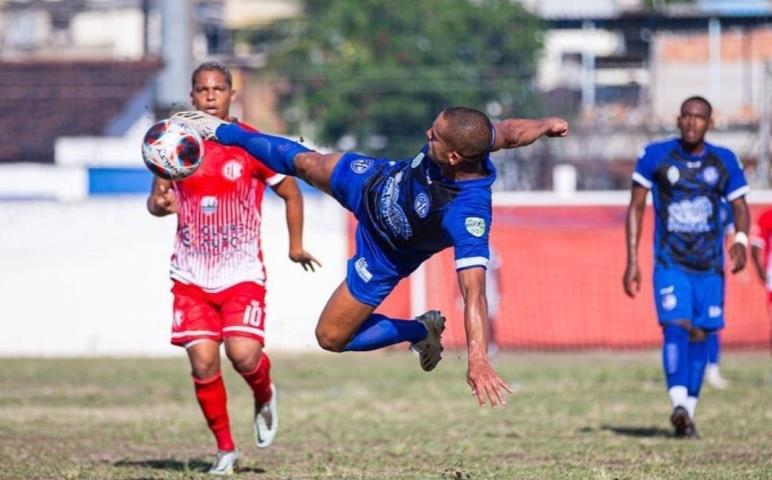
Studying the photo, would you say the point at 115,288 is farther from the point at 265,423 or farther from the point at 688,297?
the point at 265,423

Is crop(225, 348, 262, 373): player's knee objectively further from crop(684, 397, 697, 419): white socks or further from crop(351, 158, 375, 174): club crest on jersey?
crop(684, 397, 697, 419): white socks

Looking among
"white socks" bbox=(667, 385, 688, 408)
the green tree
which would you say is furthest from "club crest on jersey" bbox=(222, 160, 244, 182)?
the green tree

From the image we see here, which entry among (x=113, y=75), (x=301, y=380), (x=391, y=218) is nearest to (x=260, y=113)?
(x=113, y=75)

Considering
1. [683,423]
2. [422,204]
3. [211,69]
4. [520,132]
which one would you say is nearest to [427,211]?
[422,204]

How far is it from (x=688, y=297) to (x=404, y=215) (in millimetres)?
3728

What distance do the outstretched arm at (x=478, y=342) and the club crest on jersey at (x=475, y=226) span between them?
0.19 meters

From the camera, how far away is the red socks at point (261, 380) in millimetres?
9140

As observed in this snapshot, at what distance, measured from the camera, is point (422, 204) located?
7605 millimetres

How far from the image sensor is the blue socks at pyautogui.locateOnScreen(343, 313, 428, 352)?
8602 millimetres

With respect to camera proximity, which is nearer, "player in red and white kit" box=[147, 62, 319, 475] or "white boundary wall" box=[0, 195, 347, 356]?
"player in red and white kit" box=[147, 62, 319, 475]

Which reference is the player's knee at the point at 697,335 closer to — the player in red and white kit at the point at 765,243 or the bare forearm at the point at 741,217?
the bare forearm at the point at 741,217

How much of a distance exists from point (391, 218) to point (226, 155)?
1520 mm

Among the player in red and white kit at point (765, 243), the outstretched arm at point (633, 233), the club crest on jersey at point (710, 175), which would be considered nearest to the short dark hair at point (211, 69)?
the outstretched arm at point (633, 233)

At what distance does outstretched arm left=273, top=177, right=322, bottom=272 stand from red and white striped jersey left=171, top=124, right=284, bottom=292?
25cm
